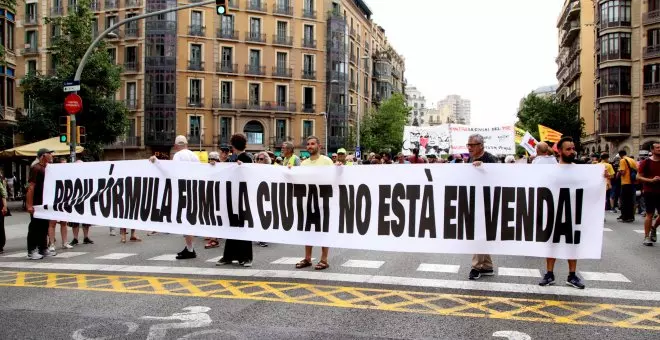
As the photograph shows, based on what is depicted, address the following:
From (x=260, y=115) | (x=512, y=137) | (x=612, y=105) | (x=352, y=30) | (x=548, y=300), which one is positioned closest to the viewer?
(x=548, y=300)

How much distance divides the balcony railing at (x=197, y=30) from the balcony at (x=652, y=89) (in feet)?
130

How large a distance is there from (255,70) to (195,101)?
265 inches

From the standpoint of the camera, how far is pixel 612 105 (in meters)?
51.9

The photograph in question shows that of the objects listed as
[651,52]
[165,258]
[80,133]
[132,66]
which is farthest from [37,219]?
[651,52]

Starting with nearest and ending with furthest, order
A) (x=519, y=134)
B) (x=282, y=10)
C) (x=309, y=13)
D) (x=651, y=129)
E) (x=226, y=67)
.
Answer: (x=519, y=134) → (x=651, y=129) → (x=226, y=67) → (x=282, y=10) → (x=309, y=13)

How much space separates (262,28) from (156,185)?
52.9m

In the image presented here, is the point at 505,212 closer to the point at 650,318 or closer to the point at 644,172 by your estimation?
the point at 650,318

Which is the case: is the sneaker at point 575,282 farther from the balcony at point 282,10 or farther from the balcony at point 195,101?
the balcony at point 282,10

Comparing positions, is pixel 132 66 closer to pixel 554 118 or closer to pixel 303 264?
pixel 554 118

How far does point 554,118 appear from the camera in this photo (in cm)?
6366

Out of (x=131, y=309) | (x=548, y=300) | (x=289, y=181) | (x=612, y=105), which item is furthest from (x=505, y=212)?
(x=612, y=105)

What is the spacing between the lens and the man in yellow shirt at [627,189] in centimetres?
1552

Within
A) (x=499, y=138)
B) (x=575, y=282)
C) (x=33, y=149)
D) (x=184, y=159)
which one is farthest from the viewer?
(x=499, y=138)

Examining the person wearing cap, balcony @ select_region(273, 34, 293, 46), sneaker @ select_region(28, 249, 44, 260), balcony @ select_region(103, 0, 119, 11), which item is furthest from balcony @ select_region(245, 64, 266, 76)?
sneaker @ select_region(28, 249, 44, 260)
